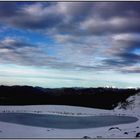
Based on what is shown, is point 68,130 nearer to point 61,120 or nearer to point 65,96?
point 61,120

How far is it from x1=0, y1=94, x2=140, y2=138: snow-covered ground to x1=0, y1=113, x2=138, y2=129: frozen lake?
23mm

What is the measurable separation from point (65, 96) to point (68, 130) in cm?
25

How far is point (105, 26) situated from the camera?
130 inches

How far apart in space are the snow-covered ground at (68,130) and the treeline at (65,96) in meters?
0.04

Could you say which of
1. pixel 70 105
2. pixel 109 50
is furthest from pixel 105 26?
pixel 70 105

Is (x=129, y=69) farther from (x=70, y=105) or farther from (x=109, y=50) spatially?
(x=70, y=105)

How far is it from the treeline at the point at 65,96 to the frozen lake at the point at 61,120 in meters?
0.09

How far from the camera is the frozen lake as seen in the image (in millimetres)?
3279

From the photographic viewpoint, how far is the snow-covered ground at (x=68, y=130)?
3266 mm

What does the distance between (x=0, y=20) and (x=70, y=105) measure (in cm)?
81

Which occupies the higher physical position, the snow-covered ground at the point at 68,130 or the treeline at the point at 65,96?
the treeline at the point at 65,96

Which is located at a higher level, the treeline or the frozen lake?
the treeline

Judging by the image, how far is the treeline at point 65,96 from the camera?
10.9 ft

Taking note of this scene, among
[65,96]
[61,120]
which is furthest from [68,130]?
[65,96]
